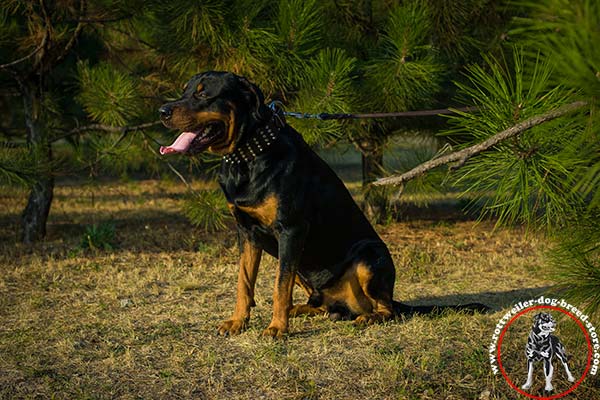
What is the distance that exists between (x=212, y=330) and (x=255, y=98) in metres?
1.33

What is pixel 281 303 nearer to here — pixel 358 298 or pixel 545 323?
pixel 358 298

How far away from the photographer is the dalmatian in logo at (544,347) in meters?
2.82

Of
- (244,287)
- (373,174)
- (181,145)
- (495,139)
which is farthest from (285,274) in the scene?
(373,174)

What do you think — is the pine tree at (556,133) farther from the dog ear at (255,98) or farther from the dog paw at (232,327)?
the dog paw at (232,327)

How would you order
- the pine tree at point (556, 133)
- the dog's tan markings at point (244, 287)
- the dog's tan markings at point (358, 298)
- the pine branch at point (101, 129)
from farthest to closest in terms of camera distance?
the pine branch at point (101, 129), the dog's tan markings at point (358, 298), the dog's tan markings at point (244, 287), the pine tree at point (556, 133)

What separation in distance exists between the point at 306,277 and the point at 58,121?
452 cm

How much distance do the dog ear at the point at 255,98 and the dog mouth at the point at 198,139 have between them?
0.60 ft

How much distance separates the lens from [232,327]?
3.72 m

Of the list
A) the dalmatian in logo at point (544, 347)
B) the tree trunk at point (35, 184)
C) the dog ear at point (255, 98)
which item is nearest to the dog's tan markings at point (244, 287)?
the dog ear at point (255, 98)

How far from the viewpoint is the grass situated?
301 centimetres

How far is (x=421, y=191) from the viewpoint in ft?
20.5

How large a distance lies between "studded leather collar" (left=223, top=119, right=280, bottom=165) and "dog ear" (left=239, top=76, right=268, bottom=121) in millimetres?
71

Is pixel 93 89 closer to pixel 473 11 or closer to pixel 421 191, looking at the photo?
pixel 421 191

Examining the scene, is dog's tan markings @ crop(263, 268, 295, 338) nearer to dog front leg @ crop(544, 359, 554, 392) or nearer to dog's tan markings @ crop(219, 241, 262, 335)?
dog's tan markings @ crop(219, 241, 262, 335)
